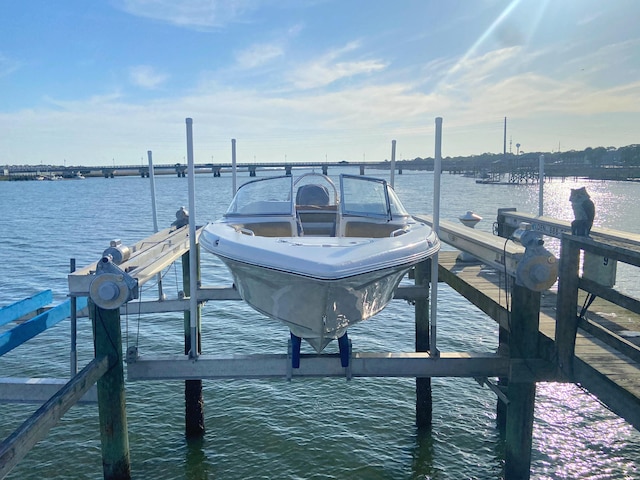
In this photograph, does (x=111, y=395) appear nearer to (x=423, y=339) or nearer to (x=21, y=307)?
(x=21, y=307)

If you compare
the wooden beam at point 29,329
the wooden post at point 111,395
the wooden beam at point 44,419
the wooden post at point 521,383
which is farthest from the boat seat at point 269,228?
the wooden post at point 521,383

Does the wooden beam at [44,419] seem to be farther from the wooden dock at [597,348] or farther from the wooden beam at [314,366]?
the wooden dock at [597,348]

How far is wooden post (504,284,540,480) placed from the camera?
5652mm

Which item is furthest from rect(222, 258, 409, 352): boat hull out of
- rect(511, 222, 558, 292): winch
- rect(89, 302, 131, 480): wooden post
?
rect(89, 302, 131, 480): wooden post

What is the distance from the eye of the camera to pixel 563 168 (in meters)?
115

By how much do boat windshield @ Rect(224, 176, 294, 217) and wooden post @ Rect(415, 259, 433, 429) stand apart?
327cm

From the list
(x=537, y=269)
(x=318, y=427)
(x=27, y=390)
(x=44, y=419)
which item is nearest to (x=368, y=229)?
(x=537, y=269)

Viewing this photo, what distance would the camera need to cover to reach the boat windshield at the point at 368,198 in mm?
7598

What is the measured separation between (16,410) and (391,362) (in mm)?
7733

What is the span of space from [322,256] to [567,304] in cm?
270

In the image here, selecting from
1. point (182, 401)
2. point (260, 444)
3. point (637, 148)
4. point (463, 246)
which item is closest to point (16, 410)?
point (182, 401)

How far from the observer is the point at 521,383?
18.7 ft

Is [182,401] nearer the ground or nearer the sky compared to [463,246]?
nearer the ground

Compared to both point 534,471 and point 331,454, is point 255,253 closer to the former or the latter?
point 331,454
